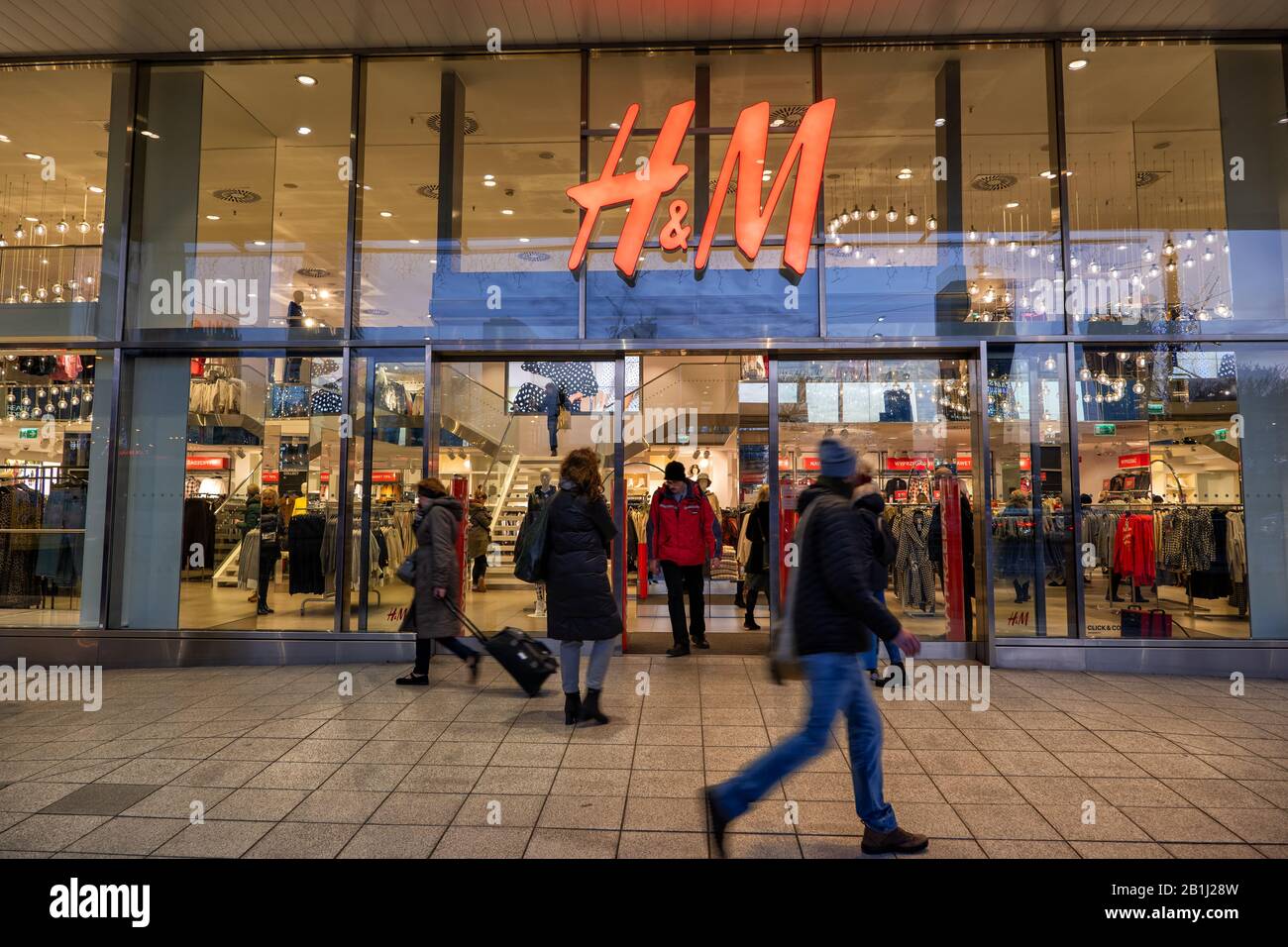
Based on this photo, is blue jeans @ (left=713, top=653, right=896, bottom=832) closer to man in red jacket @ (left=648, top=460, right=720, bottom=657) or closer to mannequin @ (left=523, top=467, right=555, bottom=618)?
man in red jacket @ (left=648, top=460, right=720, bottom=657)

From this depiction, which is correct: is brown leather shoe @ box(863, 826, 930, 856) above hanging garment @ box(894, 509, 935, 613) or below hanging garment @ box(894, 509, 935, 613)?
below

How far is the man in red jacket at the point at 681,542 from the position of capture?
687 cm

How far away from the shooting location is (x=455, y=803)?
3455 mm

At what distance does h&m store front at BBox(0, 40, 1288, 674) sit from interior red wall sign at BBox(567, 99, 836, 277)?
3 centimetres

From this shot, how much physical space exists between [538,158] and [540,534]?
4.70 m

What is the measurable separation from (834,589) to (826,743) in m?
0.59

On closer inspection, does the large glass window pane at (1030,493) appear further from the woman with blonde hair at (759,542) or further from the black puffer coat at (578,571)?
the black puffer coat at (578,571)

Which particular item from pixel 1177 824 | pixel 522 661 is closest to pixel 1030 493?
pixel 1177 824

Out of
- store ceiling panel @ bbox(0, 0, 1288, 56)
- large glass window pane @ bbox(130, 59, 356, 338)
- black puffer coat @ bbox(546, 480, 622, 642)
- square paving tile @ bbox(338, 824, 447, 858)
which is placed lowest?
square paving tile @ bbox(338, 824, 447, 858)

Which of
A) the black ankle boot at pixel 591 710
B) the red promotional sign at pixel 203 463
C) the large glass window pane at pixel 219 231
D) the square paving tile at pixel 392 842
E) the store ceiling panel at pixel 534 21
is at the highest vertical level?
the store ceiling panel at pixel 534 21

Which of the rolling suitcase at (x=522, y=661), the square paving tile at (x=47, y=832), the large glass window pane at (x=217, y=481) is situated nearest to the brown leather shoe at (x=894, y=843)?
the rolling suitcase at (x=522, y=661)

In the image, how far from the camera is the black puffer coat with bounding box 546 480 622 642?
15.0ft

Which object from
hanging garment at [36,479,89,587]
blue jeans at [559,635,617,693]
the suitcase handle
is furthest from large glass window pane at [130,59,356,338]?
blue jeans at [559,635,617,693]

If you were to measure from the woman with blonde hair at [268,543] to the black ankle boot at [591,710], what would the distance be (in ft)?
14.3
